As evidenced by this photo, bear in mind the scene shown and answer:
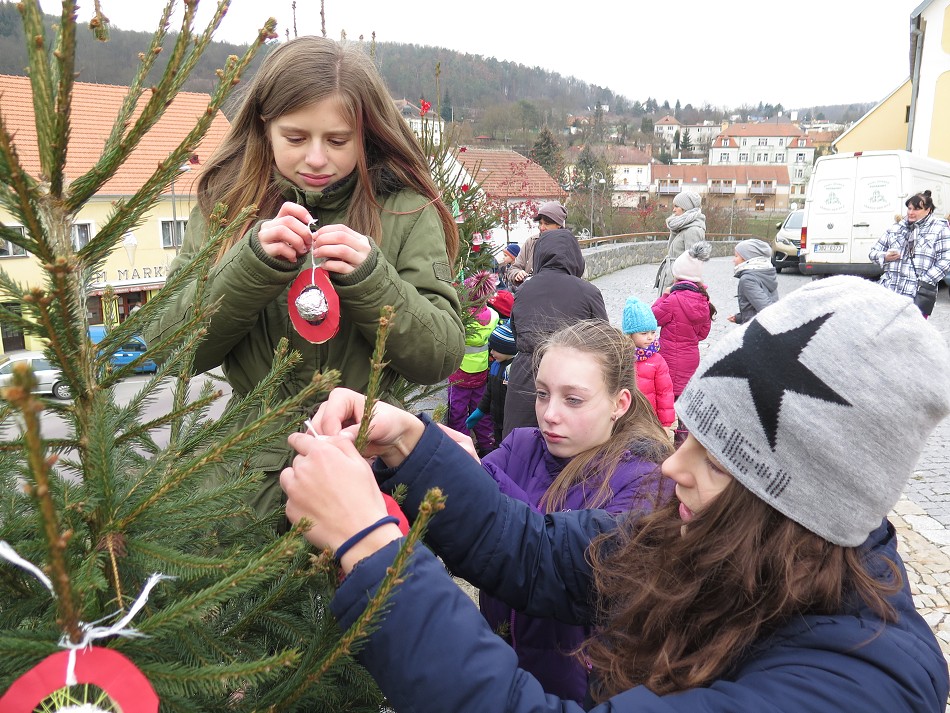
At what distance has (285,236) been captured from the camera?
4.70 ft

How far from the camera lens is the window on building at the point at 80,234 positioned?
0.99 meters

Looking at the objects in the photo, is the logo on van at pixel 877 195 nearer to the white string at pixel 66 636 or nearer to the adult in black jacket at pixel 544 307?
the adult in black jacket at pixel 544 307

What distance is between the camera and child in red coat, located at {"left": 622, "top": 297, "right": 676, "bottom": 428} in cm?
491

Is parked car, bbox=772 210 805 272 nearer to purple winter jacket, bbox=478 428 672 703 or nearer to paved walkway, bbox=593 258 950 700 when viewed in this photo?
paved walkway, bbox=593 258 950 700

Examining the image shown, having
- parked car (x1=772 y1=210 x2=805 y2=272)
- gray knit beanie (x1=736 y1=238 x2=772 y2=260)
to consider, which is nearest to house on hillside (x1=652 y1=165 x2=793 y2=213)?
parked car (x1=772 y1=210 x2=805 y2=272)

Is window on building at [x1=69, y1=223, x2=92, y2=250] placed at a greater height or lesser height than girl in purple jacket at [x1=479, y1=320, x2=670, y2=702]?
greater

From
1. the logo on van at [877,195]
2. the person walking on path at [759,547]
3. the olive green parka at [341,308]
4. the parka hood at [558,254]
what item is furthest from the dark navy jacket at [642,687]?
the logo on van at [877,195]

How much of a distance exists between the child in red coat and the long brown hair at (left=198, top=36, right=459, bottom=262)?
127 inches

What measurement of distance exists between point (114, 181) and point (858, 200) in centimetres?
1432

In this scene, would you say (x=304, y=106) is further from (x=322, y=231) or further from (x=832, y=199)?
(x=832, y=199)

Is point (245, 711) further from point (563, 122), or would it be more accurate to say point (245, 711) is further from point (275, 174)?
point (563, 122)

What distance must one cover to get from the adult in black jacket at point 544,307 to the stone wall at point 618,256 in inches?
412

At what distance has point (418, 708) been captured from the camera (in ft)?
3.27

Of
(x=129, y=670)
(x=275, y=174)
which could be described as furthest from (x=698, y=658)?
(x=275, y=174)
